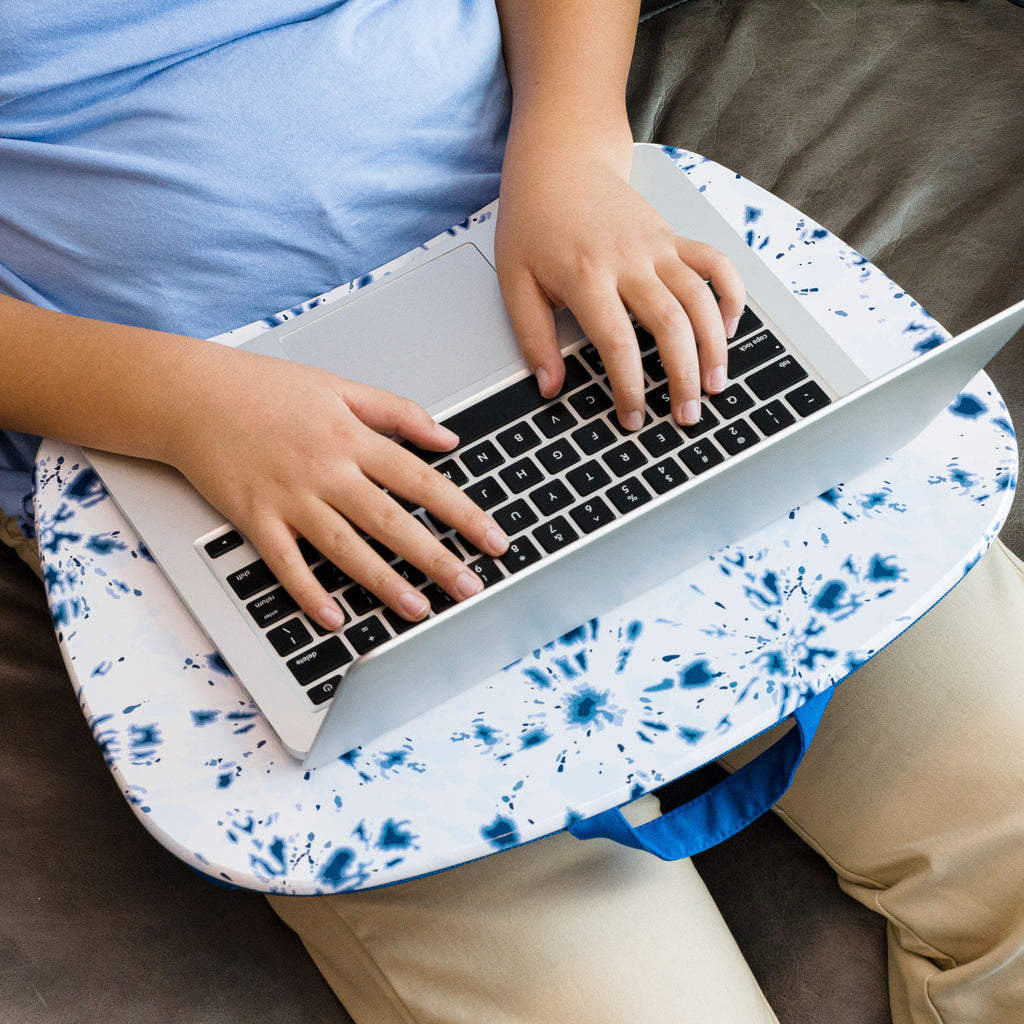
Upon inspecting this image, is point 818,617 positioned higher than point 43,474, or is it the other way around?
point 43,474

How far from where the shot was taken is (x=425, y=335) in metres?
0.53

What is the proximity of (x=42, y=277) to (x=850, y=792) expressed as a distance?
557mm

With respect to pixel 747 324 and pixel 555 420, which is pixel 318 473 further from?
pixel 747 324

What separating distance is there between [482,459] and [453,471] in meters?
0.02

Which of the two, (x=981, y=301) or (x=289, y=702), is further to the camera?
(x=981, y=301)

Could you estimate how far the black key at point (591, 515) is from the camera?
0.44 m

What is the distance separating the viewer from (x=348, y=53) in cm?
56

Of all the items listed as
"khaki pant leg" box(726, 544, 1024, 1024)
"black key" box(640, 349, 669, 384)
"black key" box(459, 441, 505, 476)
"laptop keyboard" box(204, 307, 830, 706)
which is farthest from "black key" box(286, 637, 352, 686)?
"khaki pant leg" box(726, 544, 1024, 1024)

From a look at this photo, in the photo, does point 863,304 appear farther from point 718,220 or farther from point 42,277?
point 42,277

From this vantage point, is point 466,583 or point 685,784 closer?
point 466,583

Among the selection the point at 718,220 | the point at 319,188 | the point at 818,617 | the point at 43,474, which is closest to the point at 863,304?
the point at 718,220

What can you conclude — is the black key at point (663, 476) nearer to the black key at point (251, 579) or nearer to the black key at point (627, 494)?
the black key at point (627, 494)

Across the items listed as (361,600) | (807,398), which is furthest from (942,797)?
(361,600)

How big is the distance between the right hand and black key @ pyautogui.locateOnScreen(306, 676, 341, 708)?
2cm
